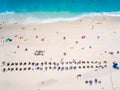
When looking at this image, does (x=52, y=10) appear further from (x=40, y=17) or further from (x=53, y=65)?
(x=53, y=65)

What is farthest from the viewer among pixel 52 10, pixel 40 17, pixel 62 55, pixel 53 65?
pixel 52 10

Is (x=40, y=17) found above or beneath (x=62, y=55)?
above

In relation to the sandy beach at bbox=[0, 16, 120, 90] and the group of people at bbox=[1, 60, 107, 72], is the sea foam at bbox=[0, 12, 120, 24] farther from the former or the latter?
the group of people at bbox=[1, 60, 107, 72]

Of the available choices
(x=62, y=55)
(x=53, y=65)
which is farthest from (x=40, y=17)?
(x=53, y=65)

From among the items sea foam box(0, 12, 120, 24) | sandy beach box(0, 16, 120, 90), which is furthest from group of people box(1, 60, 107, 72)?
sea foam box(0, 12, 120, 24)

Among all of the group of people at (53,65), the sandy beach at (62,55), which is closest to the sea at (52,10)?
the sandy beach at (62,55)

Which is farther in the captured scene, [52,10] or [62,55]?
[52,10]

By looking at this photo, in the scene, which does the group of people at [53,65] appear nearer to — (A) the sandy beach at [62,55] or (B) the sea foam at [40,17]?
(A) the sandy beach at [62,55]
